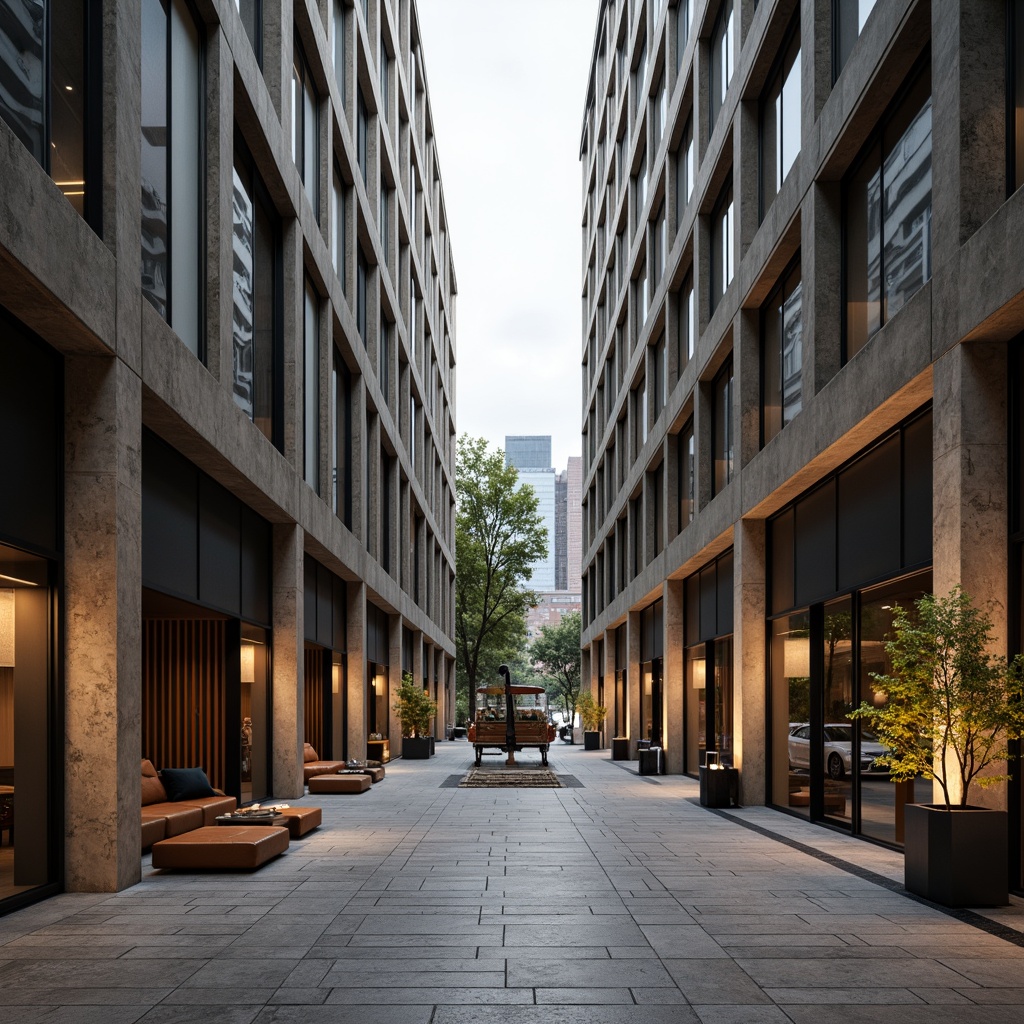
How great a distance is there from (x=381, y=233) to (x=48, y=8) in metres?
22.9

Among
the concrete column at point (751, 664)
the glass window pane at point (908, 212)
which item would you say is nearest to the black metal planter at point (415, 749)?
the concrete column at point (751, 664)

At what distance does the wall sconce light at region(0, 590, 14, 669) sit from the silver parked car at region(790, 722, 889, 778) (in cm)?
926

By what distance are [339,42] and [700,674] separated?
56.0 ft

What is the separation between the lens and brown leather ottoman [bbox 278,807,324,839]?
13828 millimetres

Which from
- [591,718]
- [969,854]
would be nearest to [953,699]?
[969,854]

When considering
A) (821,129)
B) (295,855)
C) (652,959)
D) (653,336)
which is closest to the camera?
(652,959)

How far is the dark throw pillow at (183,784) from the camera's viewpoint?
14.5 meters

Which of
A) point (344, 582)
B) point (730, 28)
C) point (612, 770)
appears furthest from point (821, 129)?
point (612, 770)

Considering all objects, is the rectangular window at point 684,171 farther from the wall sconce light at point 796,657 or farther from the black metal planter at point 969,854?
the black metal planter at point 969,854

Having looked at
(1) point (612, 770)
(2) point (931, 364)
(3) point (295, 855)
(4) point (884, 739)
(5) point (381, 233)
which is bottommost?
(1) point (612, 770)

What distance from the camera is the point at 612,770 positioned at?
28.5 meters

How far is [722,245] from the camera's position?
867 inches

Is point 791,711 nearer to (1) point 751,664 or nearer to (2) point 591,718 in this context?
(1) point 751,664

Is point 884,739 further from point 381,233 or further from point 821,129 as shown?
point 381,233
